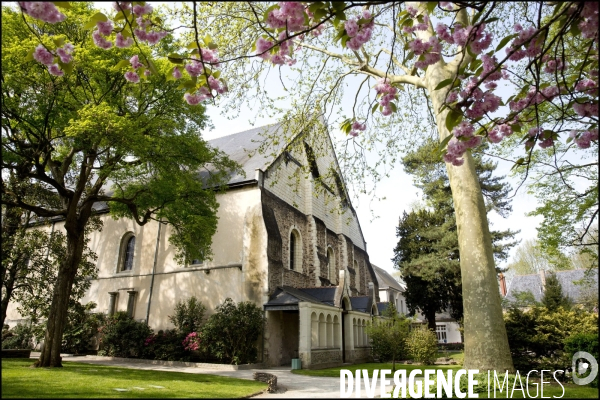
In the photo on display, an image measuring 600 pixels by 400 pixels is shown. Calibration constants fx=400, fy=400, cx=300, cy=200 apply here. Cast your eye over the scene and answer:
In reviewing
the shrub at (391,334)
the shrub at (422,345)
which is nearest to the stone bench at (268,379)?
the shrub at (391,334)

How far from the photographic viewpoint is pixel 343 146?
41.8ft

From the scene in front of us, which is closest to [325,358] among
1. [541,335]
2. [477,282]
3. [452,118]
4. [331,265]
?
[331,265]

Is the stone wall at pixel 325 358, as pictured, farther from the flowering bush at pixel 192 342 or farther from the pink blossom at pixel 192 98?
the pink blossom at pixel 192 98

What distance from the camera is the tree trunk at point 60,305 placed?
12.9 m

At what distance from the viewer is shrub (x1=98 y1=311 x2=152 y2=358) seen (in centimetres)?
1952

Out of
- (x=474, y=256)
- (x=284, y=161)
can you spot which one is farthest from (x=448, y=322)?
(x=474, y=256)

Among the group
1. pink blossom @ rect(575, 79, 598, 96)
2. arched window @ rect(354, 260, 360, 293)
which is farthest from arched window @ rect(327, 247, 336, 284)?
pink blossom @ rect(575, 79, 598, 96)

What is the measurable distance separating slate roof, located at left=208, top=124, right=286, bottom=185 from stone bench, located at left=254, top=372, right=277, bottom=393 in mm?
9586

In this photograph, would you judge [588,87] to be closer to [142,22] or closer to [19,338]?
[142,22]

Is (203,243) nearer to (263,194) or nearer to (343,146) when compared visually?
(263,194)

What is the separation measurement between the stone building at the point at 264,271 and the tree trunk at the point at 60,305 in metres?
6.90

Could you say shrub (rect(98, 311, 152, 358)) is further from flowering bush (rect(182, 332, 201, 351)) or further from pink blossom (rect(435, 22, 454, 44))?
pink blossom (rect(435, 22, 454, 44))

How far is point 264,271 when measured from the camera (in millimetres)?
18922

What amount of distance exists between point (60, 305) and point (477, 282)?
42.6 ft
